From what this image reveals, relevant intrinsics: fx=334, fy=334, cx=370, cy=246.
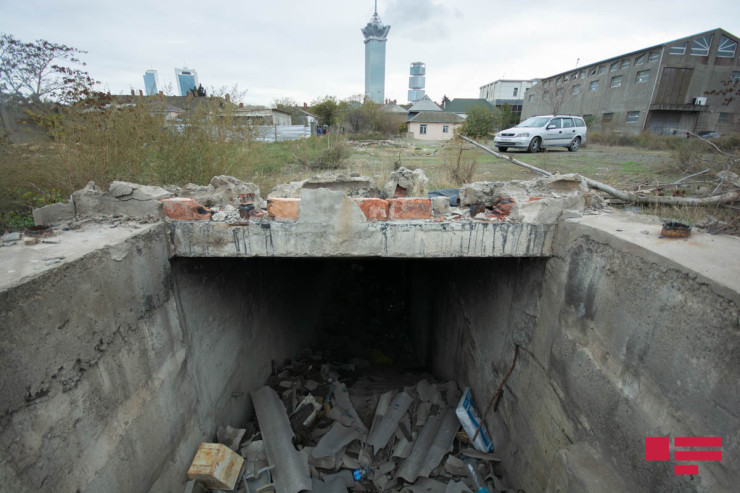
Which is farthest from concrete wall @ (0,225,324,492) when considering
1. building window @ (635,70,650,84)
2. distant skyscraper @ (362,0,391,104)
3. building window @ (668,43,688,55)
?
distant skyscraper @ (362,0,391,104)

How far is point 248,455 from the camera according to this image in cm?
301

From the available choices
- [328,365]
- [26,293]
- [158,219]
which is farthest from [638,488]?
[328,365]

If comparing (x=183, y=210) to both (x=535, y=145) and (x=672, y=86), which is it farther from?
(x=672, y=86)

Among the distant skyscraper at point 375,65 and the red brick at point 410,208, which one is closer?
the red brick at point 410,208

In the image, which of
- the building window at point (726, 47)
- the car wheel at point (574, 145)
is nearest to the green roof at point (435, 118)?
the building window at point (726, 47)

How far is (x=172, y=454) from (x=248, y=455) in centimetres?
80

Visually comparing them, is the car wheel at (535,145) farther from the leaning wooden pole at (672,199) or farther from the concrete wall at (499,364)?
the concrete wall at (499,364)

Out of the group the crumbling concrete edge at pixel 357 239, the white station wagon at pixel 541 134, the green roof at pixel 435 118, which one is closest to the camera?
the crumbling concrete edge at pixel 357 239

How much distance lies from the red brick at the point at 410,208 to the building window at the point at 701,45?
3199 centimetres

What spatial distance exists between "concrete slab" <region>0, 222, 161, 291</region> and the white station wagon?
10056 mm

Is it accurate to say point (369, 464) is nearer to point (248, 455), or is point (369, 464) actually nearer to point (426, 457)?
point (426, 457)

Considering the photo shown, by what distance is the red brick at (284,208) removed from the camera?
7.93 feet

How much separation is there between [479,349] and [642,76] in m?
29.7

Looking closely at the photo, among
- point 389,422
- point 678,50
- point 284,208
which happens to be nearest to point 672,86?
point 678,50
